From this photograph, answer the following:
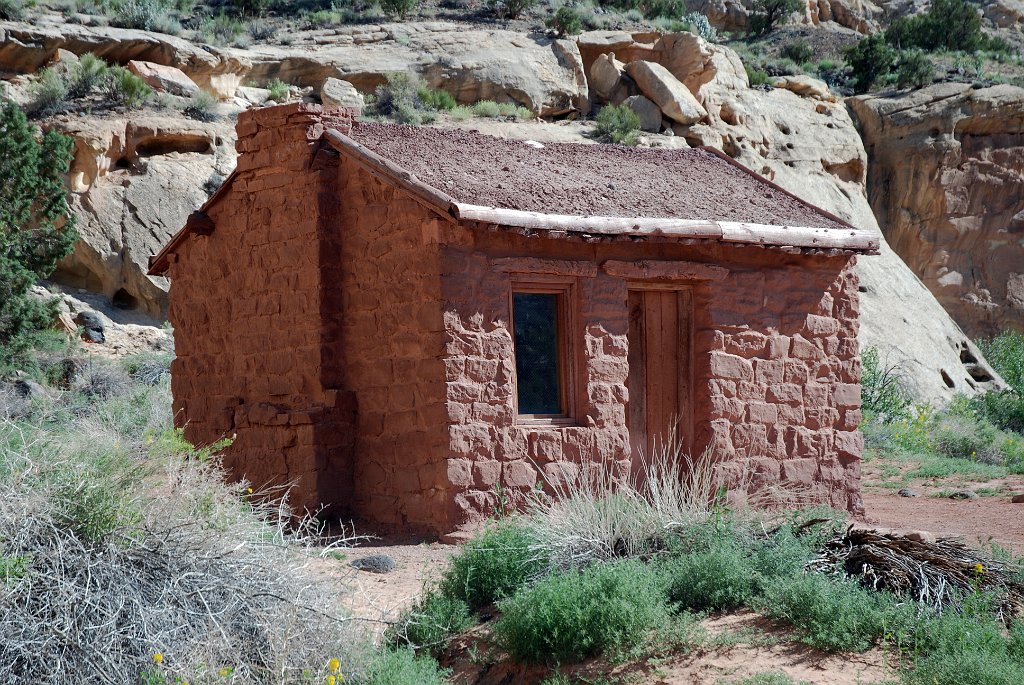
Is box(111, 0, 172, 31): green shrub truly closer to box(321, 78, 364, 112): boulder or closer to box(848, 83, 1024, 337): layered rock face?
box(321, 78, 364, 112): boulder

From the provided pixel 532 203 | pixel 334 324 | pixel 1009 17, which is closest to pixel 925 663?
pixel 532 203

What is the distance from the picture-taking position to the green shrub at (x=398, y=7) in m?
27.7

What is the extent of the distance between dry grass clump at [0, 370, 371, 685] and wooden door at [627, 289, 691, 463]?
15.6ft

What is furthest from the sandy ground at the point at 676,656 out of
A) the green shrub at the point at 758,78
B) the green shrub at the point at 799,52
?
the green shrub at the point at 799,52

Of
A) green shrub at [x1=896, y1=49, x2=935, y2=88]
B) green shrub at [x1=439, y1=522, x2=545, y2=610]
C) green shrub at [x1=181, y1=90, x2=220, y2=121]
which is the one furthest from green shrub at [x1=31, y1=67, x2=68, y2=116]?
green shrub at [x1=896, y1=49, x2=935, y2=88]

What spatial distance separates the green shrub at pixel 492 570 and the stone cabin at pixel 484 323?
67.9 inches

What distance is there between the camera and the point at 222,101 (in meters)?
23.5

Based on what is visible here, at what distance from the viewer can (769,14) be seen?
37.3 meters

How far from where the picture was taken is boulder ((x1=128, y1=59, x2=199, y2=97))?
888 inches

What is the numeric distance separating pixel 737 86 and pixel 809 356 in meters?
15.5

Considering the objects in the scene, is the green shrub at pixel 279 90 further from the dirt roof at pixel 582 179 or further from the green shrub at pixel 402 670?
the green shrub at pixel 402 670

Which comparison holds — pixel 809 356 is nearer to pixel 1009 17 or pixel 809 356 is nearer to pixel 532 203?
pixel 532 203

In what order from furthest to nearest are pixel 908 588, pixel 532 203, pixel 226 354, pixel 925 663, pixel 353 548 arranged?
pixel 226 354 → pixel 532 203 → pixel 353 548 → pixel 908 588 → pixel 925 663

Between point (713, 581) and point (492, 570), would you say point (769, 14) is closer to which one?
point (492, 570)
